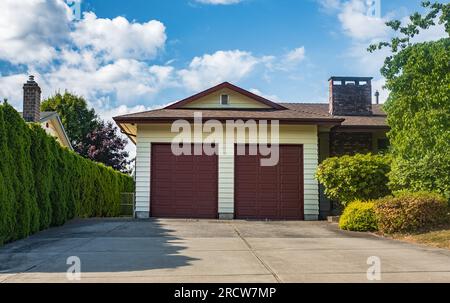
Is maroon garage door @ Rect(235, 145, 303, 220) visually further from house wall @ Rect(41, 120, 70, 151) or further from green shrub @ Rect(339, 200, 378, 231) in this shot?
house wall @ Rect(41, 120, 70, 151)

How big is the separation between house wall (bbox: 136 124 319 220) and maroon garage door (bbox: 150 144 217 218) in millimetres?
213

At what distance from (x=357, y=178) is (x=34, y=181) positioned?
29.5 ft

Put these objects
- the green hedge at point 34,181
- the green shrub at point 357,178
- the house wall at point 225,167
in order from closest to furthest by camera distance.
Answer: the green hedge at point 34,181, the green shrub at point 357,178, the house wall at point 225,167

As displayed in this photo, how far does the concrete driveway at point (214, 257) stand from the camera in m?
5.41

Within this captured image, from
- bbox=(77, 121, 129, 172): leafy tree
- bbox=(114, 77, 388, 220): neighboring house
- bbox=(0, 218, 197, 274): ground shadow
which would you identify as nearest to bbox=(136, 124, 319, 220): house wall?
bbox=(114, 77, 388, 220): neighboring house

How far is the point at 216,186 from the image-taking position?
15711 millimetres

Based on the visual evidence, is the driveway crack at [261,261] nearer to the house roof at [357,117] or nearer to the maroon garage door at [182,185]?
the maroon garage door at [182,185]

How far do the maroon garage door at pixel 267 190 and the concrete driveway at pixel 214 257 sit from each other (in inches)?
179

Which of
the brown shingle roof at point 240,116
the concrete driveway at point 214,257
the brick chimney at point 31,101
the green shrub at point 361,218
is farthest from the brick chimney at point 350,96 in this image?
the brick chimney at point 31,101

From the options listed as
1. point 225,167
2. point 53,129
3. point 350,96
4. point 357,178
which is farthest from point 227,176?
point 53,129

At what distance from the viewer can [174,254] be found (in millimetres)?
7223
